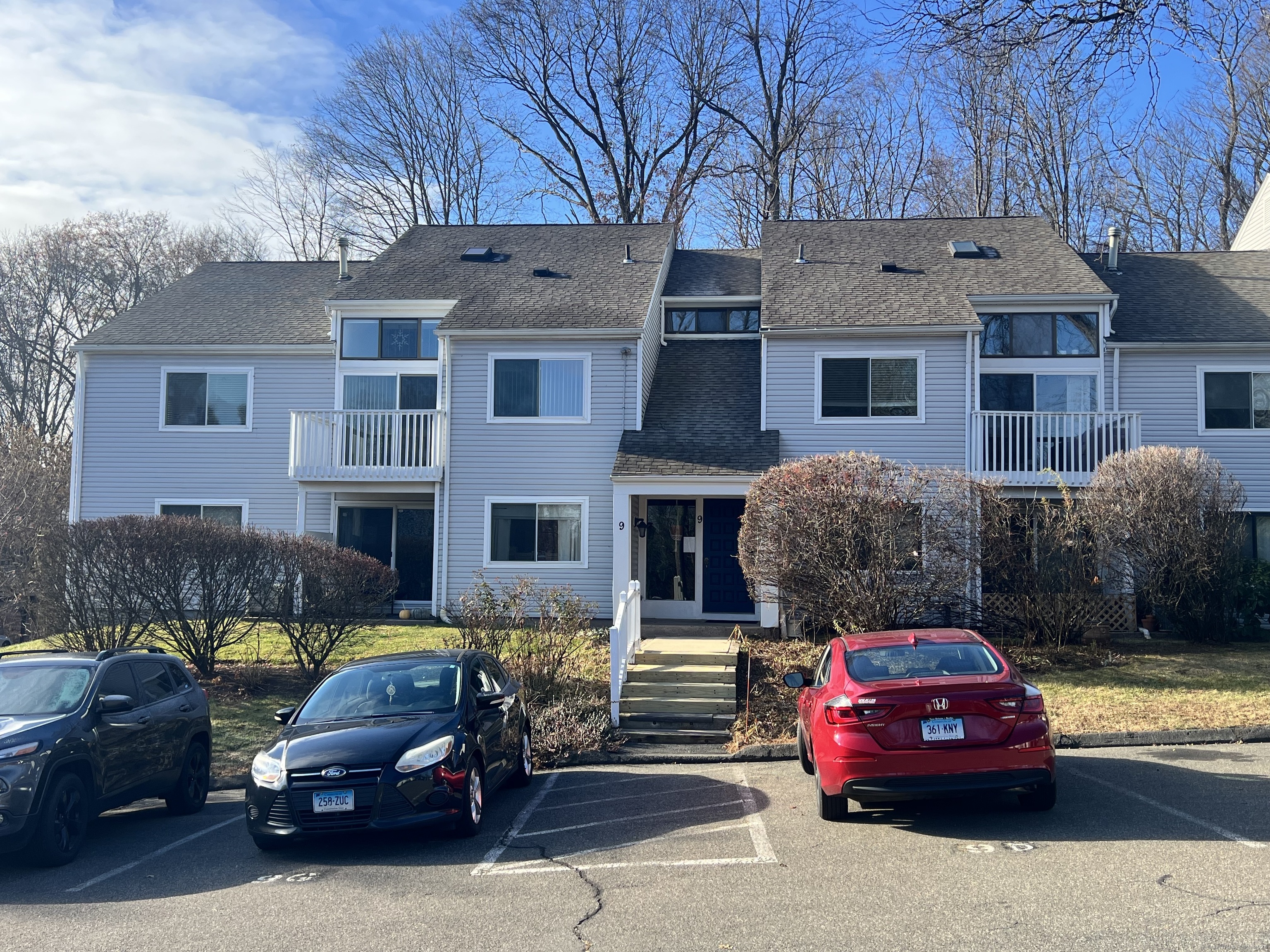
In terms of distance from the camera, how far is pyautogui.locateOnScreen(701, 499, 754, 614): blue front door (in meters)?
20.0

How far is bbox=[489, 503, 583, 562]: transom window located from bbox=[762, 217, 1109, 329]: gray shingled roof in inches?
203

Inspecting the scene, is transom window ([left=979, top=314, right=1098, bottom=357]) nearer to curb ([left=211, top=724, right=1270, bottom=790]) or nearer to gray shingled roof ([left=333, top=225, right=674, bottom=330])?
gray shingled roof ([left=333, top=225, right=674, bottom=330])

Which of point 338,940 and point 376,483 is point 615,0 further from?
point 338,940

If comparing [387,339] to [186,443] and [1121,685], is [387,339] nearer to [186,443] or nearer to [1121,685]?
[186,443]

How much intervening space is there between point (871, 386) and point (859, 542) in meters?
5.95

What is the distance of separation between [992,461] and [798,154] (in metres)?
17.8

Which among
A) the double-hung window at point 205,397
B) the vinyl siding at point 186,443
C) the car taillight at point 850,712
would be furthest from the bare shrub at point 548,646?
the double-hung window at point 205,397

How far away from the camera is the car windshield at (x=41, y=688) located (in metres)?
8.73

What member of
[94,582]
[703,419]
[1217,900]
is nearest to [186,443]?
[94,582]

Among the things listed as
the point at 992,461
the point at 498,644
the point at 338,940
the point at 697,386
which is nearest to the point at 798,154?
the point at 697,386

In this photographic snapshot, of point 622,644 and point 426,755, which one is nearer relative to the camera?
point 426,755

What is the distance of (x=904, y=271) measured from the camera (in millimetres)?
22109

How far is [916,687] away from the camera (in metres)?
8.15

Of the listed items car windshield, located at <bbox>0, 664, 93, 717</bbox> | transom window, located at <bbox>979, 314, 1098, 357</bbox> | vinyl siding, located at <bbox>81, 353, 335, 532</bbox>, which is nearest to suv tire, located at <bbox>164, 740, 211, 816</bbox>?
car windshield, located at <bbox>0, 664, 93, 717</bbox>
